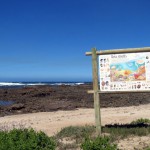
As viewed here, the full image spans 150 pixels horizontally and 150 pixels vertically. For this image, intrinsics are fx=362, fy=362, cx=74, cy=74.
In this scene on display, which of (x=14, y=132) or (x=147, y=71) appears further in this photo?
(x=147, y=71)

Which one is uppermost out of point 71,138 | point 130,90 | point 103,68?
point 103,68

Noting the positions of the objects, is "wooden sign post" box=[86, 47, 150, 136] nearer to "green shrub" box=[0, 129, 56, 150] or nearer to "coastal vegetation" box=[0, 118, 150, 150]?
"coastal vegetation" box=[0, 118, 150, 150]

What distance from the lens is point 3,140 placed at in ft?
25.3

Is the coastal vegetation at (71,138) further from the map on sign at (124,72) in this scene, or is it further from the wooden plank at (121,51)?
the wooden plank at (121,51)

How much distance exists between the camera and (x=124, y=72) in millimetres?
10922

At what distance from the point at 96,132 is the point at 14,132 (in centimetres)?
324

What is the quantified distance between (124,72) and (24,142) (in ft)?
15.0

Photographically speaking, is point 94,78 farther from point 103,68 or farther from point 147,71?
point 147,71

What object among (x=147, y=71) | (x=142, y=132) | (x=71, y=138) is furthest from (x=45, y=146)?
(x=147, y=71)

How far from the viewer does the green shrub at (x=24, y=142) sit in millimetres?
7234

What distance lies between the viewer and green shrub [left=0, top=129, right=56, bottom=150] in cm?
723

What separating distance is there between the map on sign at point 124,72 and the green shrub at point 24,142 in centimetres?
361

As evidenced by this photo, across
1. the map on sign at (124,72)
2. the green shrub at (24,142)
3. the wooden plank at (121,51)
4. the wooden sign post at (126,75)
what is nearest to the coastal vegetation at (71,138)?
the green shrub at (24,142)

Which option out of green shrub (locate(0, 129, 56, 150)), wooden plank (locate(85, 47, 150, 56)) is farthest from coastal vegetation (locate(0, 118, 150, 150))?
wooden plank (locate(85, 47, 150, 56))
